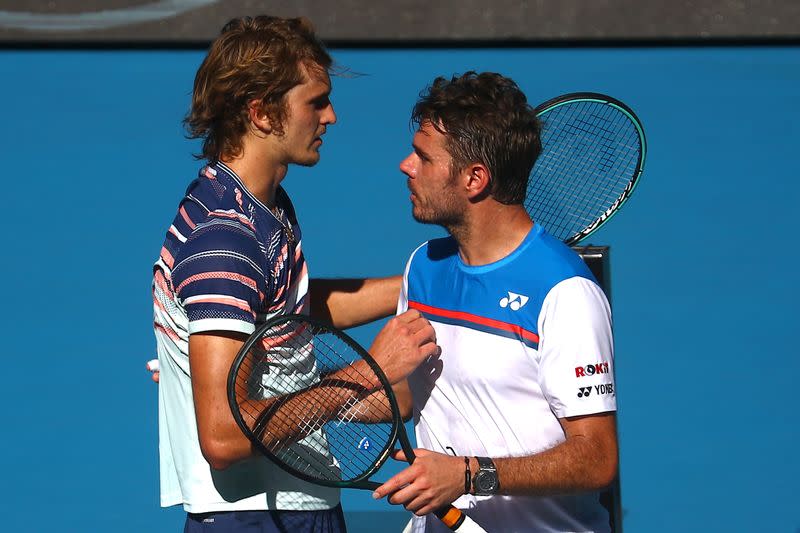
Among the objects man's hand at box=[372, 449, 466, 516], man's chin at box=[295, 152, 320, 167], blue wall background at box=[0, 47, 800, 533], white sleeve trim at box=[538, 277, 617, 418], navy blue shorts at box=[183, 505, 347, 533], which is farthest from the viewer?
blue wall background at box=[0, 47, 800, 533]

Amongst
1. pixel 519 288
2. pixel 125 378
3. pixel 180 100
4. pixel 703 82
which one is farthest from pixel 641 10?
pixel 519 288

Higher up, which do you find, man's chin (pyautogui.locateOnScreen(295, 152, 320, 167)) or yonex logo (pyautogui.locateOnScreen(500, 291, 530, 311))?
man's chin (pyautogui.locateOnScreen(295, 152, 320, 167))

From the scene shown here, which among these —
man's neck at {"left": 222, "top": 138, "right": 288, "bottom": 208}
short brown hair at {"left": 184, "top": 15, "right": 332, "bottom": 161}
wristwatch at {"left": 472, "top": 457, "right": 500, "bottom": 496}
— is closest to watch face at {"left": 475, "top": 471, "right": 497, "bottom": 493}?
wristwatch at {"left": 472, "top": 457, "right": 500, "bottom": 496}

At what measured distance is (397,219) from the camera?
6.69 metres

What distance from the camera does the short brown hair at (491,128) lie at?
292 centimetres

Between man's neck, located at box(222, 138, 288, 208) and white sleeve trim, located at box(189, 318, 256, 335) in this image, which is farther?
man's neck, located at box(222, 138, 288, 208)

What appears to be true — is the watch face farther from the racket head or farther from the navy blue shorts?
the navy blue shorts

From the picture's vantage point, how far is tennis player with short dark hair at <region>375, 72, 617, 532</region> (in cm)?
261

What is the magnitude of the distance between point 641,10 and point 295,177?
2795 mm

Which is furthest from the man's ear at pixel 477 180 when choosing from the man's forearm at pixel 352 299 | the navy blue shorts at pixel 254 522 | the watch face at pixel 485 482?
the navy blue shorts at pixel 254 522

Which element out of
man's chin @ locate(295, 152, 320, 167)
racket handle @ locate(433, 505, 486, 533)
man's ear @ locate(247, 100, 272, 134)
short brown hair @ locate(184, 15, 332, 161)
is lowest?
racket handle @ locate(433, 505, 486, 533)

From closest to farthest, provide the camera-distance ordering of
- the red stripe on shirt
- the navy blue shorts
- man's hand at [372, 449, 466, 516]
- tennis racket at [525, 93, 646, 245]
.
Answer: man's hand at [372, 449, 466, 516] < the red stripe on shirt < the navy blue shorts < tennis racket at [525, 93, 646, 245]

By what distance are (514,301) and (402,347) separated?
30 cm

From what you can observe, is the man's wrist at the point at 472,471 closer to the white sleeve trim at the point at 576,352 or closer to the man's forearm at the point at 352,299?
the white sleeve trim at the point at 576,352
